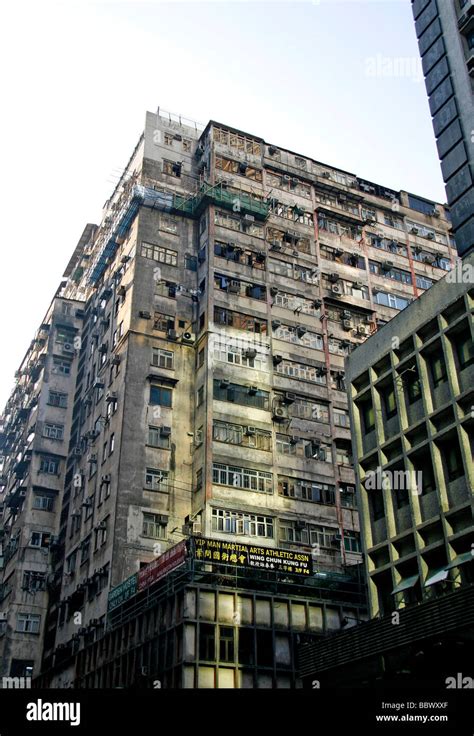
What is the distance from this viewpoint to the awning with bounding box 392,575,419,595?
29.0 meters

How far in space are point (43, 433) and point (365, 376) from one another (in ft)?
115

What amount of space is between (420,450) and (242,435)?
833 inches

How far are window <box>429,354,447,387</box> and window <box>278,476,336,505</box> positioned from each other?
20765 mm

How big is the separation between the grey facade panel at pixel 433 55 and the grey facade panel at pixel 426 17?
1.53 meters

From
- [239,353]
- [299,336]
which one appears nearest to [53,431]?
[239,353]

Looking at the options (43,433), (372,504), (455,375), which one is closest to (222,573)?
(372,504)

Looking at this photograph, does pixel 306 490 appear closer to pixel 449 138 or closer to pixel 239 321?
pixel 239 321

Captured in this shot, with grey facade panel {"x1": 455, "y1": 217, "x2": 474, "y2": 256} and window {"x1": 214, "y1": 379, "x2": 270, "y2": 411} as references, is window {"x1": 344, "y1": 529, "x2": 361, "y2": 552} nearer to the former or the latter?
window {"x1": 214, "y1": 379, "x2": 270, "y2": 411}

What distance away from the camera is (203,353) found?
2082 inches

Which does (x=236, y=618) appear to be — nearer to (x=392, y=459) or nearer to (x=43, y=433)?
(x=392, y=459)

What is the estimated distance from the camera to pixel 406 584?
29.2m

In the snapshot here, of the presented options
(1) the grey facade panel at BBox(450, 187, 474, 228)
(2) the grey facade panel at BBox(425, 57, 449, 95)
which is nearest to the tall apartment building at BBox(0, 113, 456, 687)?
(1) the grey facade panel at BBox(450, 187, 474, 228)

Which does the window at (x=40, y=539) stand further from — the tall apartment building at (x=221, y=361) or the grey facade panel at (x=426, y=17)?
the grey facade panel at (x=426, y=17)

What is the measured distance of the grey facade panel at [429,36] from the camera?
39.5 meters
